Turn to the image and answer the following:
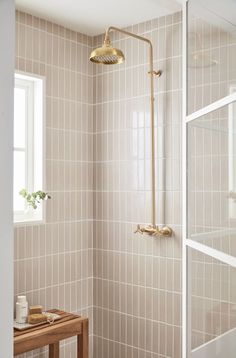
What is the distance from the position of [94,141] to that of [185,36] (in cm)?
178

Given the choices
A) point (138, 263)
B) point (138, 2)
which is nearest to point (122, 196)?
point (138, 263)

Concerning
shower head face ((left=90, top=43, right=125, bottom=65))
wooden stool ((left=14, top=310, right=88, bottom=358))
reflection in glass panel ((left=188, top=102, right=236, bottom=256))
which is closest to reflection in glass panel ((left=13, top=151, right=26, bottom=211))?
wooden stool ((left=14, top=310, right=88, bottom=358))

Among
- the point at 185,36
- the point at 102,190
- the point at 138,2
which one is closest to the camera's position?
the point at 185,36

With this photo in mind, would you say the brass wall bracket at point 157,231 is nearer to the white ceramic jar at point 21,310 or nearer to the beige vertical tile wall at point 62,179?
the beige vertical tile wall at point 62,179

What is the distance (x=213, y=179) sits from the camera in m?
1.19

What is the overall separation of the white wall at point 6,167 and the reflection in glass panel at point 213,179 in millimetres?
516

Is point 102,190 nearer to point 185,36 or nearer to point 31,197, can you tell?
point 31,197

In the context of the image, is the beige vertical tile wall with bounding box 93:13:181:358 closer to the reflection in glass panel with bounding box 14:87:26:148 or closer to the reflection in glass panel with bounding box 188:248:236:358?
the reflection in glass panel with bounding box 14:87:26:148

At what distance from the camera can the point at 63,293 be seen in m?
2.87

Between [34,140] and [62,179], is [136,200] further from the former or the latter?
[34,140]

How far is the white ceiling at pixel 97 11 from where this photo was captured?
253cm

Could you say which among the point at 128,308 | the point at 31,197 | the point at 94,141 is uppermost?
the point at 94,141

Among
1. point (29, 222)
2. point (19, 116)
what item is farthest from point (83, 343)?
point (19, 116)

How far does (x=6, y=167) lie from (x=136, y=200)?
2.01 metres
